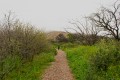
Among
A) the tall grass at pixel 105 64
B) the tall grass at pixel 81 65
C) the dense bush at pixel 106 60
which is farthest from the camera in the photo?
the tall grass at pixel 81 65

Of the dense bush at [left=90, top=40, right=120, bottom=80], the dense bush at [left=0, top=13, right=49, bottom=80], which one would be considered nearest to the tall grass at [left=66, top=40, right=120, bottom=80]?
the dense bush at [left=90, top=40, right=120, bottom=80]

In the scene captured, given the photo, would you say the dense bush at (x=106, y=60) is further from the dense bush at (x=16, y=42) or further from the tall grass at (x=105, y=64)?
the dense bush at (x=16, y=42)

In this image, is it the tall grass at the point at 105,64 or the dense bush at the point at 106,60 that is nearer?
the tall grass at the point at 105,64

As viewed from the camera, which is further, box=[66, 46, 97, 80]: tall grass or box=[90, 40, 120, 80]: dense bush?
box=[66, 46, 97, 80]: tall grass

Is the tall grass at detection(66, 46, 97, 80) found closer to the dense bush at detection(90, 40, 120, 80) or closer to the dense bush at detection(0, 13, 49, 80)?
the dense bush at detection(90, 40, 120, 80)

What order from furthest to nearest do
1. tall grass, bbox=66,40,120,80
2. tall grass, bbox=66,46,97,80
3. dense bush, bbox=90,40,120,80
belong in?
tall grass, bbox=66,46,97,80
dense bush, bbox=90,40,120,80
tall grass, bbox=66,40,120,80

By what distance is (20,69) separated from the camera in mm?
22125

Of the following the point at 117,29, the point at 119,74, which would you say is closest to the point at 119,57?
the point at 119,74

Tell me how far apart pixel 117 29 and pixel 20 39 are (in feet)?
69.6

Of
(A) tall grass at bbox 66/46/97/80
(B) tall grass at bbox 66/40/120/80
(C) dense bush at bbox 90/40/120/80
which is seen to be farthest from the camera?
(A) tall grass at bbox 66/46/97/80

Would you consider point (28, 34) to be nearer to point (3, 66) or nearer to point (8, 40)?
point (8, 40)

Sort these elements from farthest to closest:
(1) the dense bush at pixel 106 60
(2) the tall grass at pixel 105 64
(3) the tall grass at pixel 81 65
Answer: (3) the tall grass at pixel 81 65, (1) the dense bush at pixel 106 60, (2) the tall grass at pixel 105 64

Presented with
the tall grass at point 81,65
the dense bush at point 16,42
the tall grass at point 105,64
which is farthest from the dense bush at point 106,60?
the dense bush at point 16,42

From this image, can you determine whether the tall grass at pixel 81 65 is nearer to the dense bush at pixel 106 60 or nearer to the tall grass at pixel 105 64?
the tall grass at pixel 105 64
